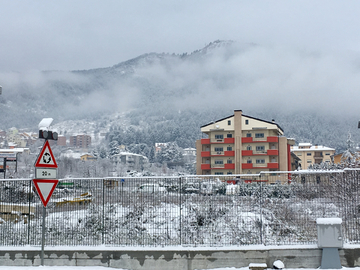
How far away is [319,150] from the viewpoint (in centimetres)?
14750

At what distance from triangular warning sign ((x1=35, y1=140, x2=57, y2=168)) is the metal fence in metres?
1.67

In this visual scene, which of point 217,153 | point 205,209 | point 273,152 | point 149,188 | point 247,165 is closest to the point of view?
point 205,209

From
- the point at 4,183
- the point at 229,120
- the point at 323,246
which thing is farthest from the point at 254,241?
the point at 229,120

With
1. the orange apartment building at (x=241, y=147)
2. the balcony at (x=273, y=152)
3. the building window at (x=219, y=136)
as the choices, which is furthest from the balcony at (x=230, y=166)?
the balcony at (x=273, y=152)

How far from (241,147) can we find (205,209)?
75501mm

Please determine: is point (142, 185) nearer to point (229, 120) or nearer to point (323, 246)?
point (323, 246)

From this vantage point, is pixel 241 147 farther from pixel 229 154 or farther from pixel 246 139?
pixel 229 154

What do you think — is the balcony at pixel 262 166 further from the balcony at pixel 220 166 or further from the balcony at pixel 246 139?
the balcony at pixel 246 139

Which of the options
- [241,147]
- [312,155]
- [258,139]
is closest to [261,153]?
[258,139]

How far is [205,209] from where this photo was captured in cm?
1141

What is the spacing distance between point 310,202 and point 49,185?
687cm

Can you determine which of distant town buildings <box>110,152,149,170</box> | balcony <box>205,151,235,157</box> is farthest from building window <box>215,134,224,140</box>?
distant town buildings <box>110,152,149,170</box>

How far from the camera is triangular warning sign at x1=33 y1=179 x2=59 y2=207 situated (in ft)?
32.8

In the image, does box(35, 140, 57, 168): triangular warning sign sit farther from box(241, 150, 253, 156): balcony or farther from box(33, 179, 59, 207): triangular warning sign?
box(241, 150, 253, 156): balcony
